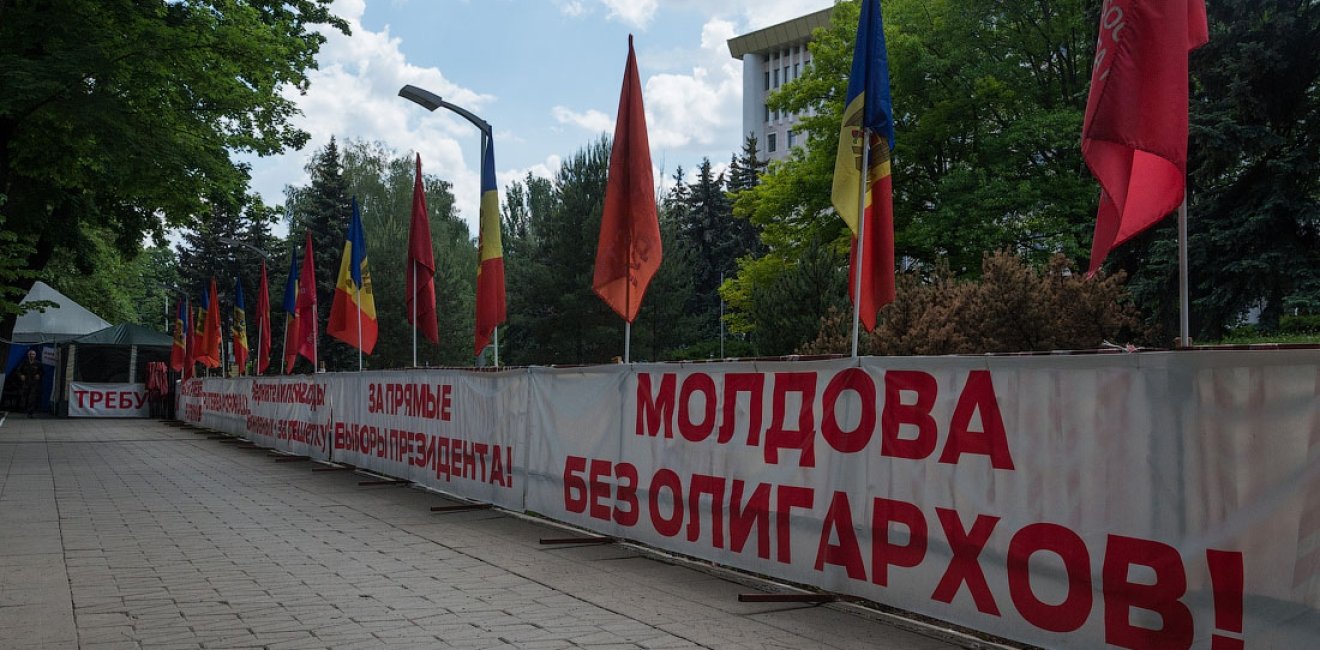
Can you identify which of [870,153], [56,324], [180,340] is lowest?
[180,340]

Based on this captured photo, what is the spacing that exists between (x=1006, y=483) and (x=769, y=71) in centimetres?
12017

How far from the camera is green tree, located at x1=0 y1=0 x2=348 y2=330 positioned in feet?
74.0

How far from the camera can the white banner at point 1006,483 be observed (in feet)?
16.2

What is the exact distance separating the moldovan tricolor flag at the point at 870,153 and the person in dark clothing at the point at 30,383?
4304 centimetres

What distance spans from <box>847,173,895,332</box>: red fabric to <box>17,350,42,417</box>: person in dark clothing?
43.0 metres

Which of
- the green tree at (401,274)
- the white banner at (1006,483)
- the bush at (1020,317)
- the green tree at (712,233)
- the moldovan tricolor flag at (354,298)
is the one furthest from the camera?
the green tree at (712,233)

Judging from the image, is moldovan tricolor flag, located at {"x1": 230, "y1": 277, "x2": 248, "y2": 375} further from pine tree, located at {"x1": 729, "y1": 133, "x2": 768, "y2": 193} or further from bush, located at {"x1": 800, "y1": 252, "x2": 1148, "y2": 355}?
pine tree, located at {"x1": 729, "y1": 133, "x2": 768, "y2": 193}

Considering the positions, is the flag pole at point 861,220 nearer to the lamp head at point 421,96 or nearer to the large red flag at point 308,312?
the lamp head at point 421,96

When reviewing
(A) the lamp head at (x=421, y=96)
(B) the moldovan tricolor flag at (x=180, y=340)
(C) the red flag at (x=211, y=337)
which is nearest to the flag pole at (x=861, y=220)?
(A) the lamp head at (x=421, y=96)

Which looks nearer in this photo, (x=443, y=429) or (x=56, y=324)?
(x=443, y=429)

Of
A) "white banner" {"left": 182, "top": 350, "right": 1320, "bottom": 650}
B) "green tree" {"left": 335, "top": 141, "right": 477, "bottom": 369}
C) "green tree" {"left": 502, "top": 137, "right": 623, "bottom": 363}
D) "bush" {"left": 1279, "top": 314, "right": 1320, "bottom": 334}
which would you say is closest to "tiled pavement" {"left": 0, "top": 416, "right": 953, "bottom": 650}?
"white banner" {"left": 182, "top": 350, "right": 1320, "bottom": 650}

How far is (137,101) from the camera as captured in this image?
2438cm

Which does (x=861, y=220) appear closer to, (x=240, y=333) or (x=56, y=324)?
(x=240, y=333)

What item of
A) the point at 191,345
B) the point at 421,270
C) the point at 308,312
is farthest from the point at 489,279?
the point at 191,345
